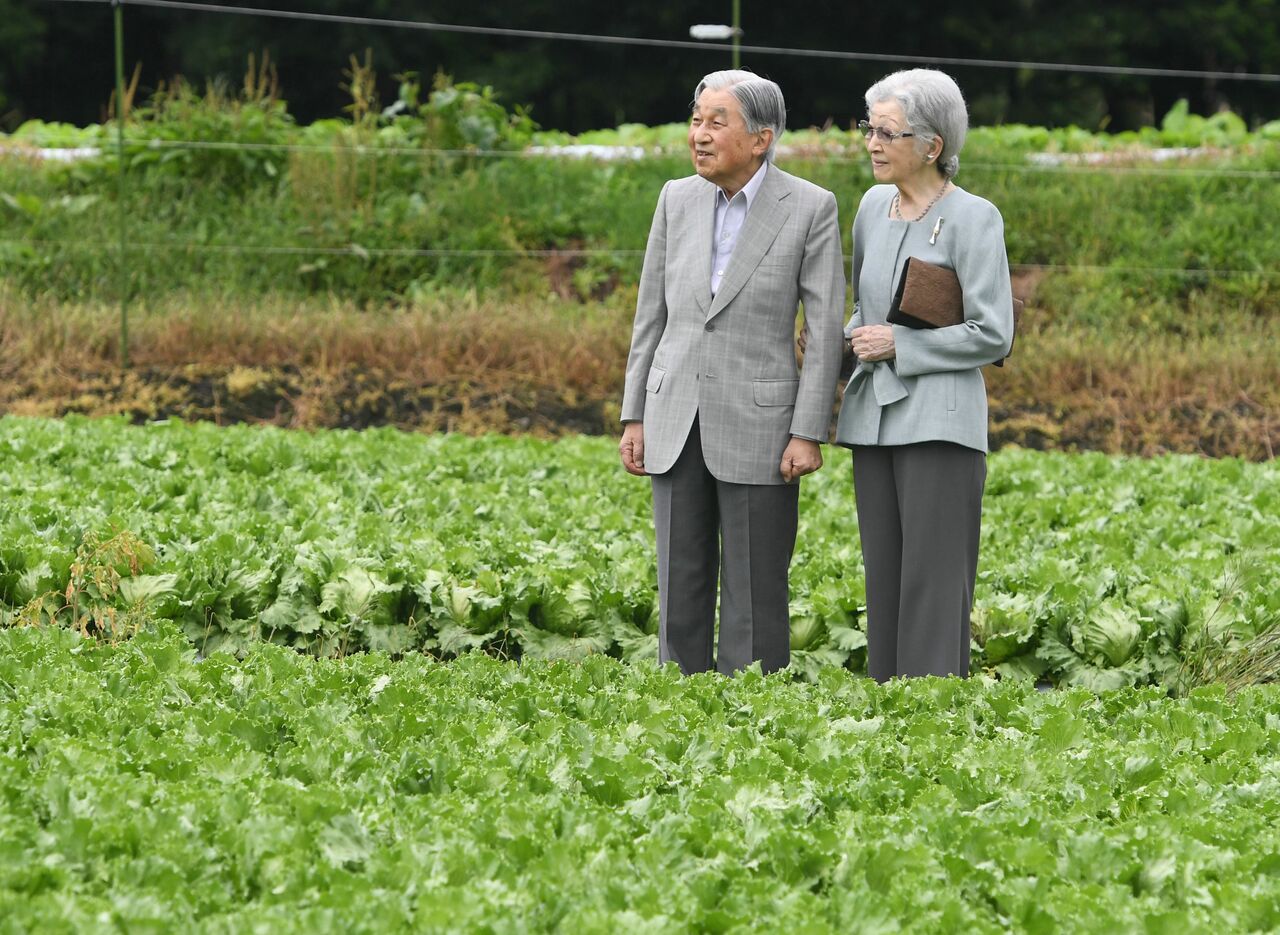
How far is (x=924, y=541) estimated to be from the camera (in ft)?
15.3

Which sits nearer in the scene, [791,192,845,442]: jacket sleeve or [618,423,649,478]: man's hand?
[791,192,845,442]: jacket sleeve

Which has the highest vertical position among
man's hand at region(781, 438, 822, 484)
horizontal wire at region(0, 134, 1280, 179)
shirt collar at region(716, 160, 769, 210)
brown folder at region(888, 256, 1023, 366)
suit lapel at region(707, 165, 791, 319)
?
horizontal wire at region(0, 134, 1280, 179)

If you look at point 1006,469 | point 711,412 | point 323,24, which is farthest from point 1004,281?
point 323,24

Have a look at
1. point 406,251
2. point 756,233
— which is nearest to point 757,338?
point 756,233

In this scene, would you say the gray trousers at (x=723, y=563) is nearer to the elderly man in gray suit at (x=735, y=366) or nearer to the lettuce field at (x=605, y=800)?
the elderly man in gray suit at (x=735, y=366)

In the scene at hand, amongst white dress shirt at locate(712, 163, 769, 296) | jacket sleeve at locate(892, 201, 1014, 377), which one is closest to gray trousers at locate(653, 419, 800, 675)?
white dress shirt at locate(712, 163, 769, 296)

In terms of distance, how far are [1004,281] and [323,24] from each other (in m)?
21.4

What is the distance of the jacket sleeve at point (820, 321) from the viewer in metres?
4.81

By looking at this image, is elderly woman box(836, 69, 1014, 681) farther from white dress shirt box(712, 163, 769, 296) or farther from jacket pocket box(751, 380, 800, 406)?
white dress shirt box(712, 163, 769, 296)

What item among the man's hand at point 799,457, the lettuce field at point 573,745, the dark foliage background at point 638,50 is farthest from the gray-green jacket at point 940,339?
the dark foliage background at point 638,50

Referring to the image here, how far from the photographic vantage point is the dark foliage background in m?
23.7

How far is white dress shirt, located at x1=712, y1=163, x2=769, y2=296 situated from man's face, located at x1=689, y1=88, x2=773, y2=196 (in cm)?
11

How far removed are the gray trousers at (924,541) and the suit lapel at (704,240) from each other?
667 millimetres

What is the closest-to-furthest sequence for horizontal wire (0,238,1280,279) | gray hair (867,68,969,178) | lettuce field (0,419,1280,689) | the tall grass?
1. gray hair (867,68,969,178)
2. lettuce field (0,419,1280,689)
3. horizontal wire (0,238,1280,279)
4. the tall grass
